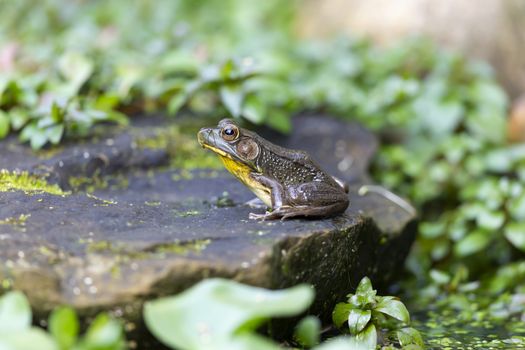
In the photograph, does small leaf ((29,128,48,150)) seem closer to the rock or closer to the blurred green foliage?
the rock

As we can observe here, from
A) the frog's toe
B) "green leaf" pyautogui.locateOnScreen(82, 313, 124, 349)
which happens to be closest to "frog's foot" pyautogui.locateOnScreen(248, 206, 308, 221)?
the frog's toe

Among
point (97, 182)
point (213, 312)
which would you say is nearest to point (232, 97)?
point (97, 182)

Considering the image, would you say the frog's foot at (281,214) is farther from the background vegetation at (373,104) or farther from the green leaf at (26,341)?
the background vegetation at (373,104)

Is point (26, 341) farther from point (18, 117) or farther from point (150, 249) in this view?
point (18, 117)

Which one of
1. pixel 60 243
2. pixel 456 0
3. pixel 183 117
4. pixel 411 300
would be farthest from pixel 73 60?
pixel 456 0

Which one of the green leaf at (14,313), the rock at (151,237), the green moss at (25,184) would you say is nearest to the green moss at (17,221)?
the rock at (151,237)

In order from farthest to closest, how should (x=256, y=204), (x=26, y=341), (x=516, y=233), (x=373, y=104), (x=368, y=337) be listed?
(x=373, y=104) < (x=516, y=233) < (x=256, y=204) < (x=368, y=337) < (x=26, y=341)
